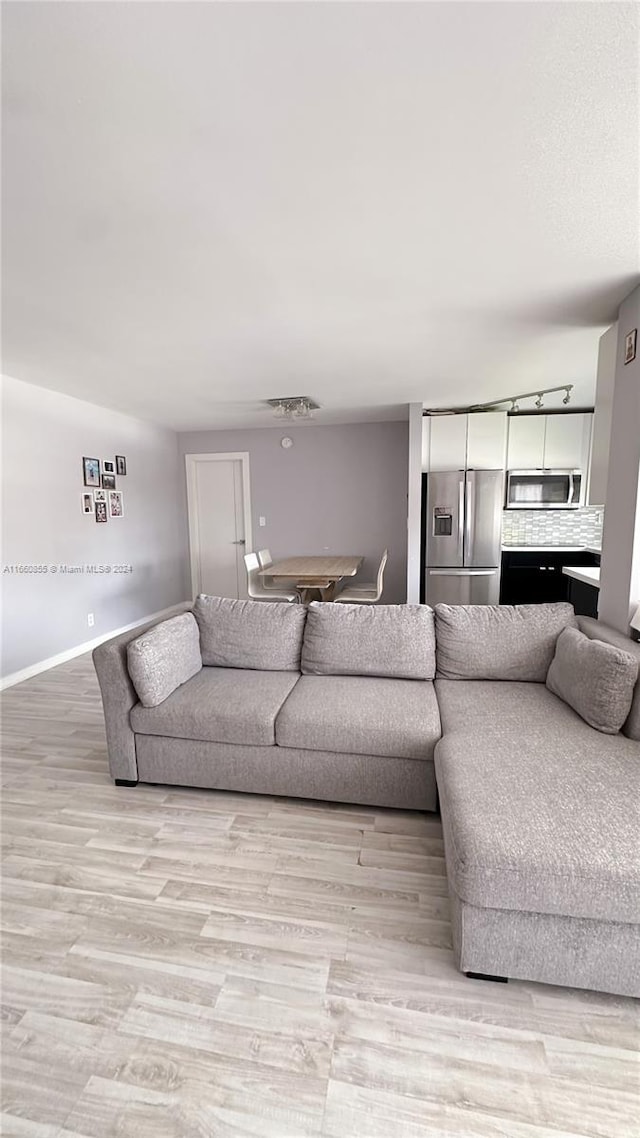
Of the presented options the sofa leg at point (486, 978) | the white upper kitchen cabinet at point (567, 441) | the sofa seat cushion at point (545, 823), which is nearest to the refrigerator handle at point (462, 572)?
the white upper kitchen cabinet at point (567, 441)

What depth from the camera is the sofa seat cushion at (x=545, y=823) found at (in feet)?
3.86

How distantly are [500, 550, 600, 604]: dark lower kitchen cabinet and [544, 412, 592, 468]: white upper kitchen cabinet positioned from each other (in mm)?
887

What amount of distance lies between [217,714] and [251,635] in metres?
0.57

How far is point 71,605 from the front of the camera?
4.16 m

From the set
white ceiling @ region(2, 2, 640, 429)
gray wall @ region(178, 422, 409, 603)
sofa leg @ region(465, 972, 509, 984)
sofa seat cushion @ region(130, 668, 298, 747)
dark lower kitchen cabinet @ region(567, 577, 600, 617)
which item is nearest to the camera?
white ceiling @ region(2, 2, 640, 429)

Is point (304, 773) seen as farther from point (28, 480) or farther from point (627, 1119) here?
point (28, 480)

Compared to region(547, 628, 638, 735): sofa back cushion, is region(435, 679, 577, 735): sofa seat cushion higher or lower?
lower

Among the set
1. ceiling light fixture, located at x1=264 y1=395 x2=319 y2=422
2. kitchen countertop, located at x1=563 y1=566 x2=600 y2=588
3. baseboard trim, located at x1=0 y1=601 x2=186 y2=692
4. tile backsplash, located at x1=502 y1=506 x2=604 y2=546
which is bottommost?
baseboard trim, located at x1=0 y1=601 x2=186 y2=692

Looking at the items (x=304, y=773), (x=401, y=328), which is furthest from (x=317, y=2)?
(x=304, y=773)

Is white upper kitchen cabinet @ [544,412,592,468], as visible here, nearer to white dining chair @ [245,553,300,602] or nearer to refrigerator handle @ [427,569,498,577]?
refrigerator handle @ [427,569,498,577]

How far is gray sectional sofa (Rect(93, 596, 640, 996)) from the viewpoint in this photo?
122 cm

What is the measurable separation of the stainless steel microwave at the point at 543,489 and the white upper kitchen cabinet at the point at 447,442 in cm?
57

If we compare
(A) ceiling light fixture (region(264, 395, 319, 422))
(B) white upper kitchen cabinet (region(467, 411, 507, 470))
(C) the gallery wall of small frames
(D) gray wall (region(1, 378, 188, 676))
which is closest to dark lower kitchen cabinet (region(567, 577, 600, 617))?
(B) white upper kitchen cabinet (region(467, 411, 507, 470))

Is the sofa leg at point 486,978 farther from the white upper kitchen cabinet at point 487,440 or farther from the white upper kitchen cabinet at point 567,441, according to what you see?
the white upper kitchen cabinet at point 567,441
